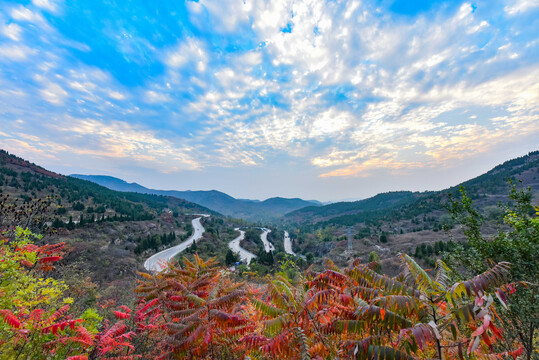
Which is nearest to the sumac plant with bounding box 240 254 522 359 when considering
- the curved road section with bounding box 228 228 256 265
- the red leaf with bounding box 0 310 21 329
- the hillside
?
the red leaf with bounding box 0 310 21 329

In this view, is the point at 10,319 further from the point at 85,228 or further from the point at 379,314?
the point at 85,228

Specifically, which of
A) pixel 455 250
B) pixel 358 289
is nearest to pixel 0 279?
pixel 358 289

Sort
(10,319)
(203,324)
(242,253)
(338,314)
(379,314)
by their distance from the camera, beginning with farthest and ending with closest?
(242,253)
(203,324)
(338,314)
(10,319)
(379,314)

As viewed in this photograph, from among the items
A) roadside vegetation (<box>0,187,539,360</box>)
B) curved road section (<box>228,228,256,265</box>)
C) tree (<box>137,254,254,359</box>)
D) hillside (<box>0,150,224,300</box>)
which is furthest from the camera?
curved road section (<box>228,228,256,265</box>)

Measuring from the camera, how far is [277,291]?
5062 mm

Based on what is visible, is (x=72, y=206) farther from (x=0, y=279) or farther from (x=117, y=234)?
(x=0, y=279)

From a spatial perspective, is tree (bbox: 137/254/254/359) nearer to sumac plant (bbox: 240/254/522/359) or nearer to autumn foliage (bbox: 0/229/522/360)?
autumn foliage (bbox: 0/229/522/360)

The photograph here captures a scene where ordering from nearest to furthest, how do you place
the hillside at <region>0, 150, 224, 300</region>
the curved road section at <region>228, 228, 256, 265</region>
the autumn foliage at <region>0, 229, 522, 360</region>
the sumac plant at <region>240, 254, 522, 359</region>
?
the sumac plant at <region>240, 254, 522, 359</region> < the autumn foliage at <region>0, 229, 522, 360</region> < the hillside at <region>0, 150, 224, 300</region> < the curved road section at <region>228, 228, 256, 265</region>

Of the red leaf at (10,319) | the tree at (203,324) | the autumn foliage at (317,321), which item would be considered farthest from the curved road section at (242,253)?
the red leaf at (10,319)

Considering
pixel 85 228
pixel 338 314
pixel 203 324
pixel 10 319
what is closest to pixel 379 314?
pixel 338 314

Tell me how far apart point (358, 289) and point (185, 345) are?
4317mm

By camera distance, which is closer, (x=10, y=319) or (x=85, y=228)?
(x=10, y=319)

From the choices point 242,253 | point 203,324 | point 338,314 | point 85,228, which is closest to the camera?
point 338,314

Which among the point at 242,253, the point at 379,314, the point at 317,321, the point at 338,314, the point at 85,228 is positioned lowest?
the point at 242,253
